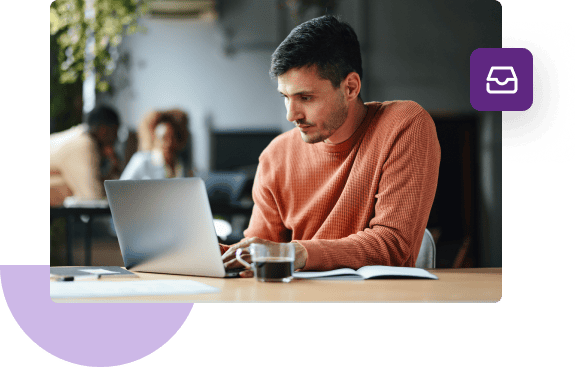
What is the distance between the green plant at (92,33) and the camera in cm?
137

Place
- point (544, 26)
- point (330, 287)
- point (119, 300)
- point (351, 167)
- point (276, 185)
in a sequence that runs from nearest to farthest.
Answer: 1. point (119, 300)
2. point (330, 287)
3. point (544, 26)
4. point (351, 167)
5. point (276, 185)

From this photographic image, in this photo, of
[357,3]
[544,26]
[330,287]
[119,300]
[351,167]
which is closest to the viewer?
[119,300]

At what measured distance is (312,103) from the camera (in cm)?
157

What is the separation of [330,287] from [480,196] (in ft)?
1.88

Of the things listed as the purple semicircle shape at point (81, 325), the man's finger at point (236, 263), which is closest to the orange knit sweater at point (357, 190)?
the man's finger at point (236, 263)

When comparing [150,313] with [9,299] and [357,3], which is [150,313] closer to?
[9,299]

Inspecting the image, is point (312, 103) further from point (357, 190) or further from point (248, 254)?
point (248, 254)

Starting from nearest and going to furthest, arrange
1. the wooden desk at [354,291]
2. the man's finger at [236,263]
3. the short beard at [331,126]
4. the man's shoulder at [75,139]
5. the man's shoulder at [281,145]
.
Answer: the wooden desk at [354,291] < the man's finger at [236,263] < the man's shoulder at [75,139] < the short beard at [331,126] < the man's shoulder at [281,145]

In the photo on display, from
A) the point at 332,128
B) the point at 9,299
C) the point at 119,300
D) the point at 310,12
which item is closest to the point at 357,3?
the point at 310,12

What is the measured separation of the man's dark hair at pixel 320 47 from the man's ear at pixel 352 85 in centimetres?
5

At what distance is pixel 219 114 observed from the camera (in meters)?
1.70

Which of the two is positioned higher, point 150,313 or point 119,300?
point 119,300

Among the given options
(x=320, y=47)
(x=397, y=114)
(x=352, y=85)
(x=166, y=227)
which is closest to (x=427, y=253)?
(x=397, y=114)

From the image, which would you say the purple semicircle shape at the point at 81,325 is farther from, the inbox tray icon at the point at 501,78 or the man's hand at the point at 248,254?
the inbox tray icon at the point at 501,78
